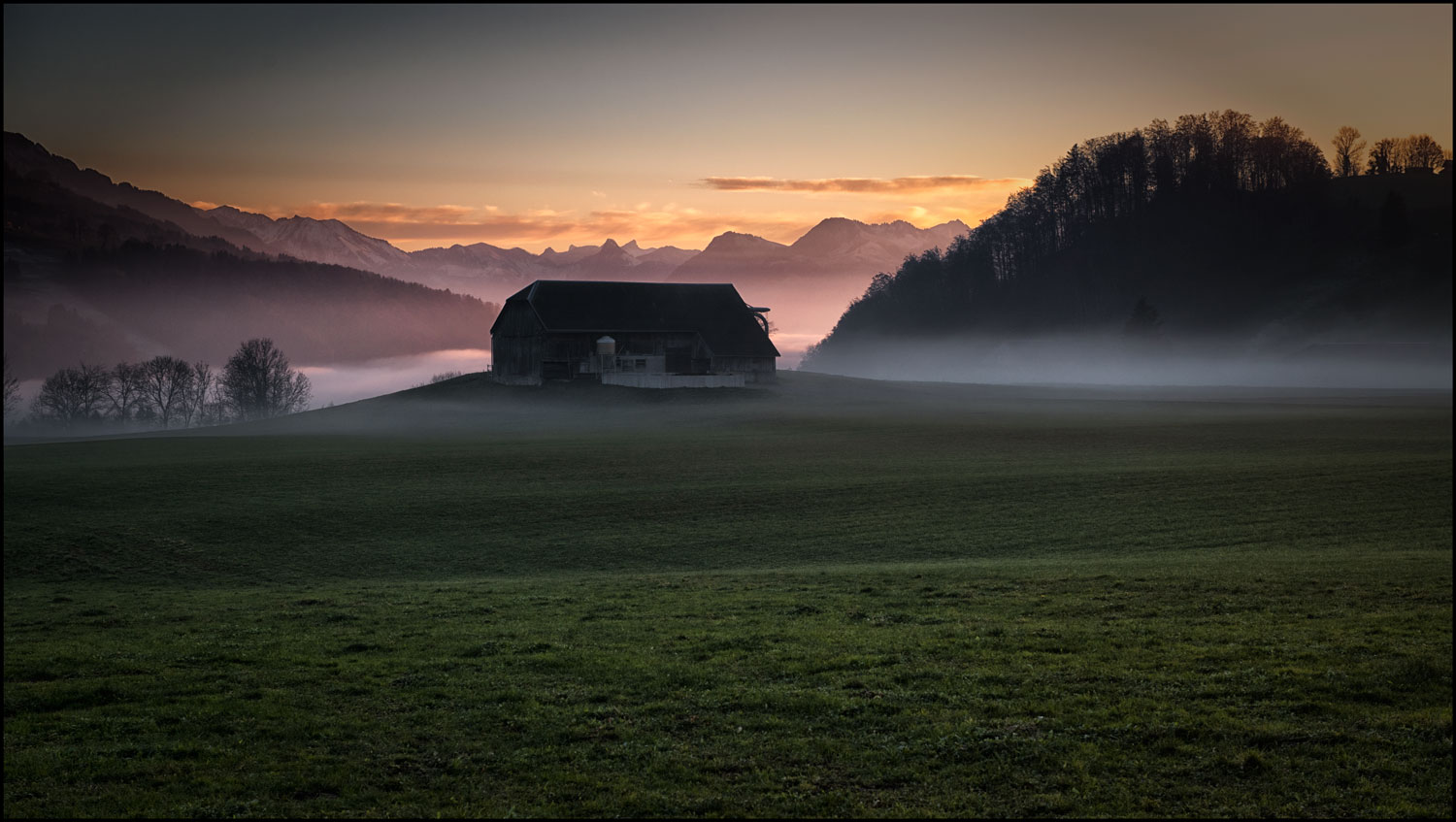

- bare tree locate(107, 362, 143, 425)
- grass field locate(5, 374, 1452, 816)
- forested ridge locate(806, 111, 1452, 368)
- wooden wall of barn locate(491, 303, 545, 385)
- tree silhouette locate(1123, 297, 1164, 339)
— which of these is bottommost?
grass field locate(5, 374, 1452, 816)

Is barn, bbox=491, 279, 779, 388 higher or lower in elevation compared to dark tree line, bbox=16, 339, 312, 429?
higher

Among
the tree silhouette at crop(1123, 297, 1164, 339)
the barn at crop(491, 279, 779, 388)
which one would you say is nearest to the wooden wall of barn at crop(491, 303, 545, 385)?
the barn at crop(491, 279, 779, 388)

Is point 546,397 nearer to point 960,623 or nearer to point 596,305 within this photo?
point 596,305

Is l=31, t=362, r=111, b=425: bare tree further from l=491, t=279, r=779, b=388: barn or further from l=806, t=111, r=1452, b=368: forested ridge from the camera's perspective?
l=806, t=111, r=1452, b=368: forested ridge

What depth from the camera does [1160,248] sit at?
138125 millimetres

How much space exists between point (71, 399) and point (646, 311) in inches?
3527

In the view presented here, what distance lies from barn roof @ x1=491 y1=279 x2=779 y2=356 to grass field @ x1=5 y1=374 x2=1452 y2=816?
49.8 m

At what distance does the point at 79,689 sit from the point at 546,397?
235ft

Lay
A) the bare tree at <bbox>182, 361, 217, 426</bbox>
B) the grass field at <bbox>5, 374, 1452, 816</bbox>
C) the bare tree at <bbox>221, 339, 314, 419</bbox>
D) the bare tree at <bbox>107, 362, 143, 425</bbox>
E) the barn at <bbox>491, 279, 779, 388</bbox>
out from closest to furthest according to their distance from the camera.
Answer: the grass field at <bbox>5, 374, 1452, 816</bbox> → the barn at <bbox>491, 279, 779, 388</bbox> → the bare tree at <bbox>221, 339, 314, 419</bbox> → the bare tree at <bbox>107, 362, 143, 425</bbox> → the bare tree at <bbox>182, 361, 217, 426</bbox>

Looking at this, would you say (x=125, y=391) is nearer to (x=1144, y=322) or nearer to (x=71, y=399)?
(x=71, y=399)

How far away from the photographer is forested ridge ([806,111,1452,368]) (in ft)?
346

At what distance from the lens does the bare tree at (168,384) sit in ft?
448

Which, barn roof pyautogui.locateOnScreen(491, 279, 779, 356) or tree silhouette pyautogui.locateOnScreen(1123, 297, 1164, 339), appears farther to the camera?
tree silhouette pyautogui.locateOnScreen(1123, 297, 1164, 339)

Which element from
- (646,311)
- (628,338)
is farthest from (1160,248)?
(628,338)
